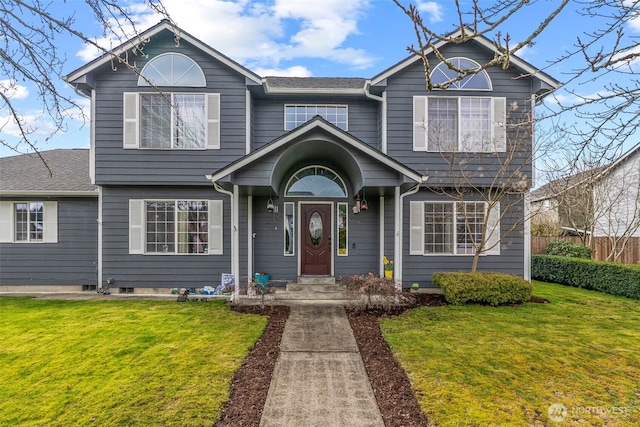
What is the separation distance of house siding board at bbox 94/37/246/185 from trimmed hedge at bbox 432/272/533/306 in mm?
6789

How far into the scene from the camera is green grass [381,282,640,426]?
338cm

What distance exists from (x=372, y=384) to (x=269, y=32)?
10.5 m

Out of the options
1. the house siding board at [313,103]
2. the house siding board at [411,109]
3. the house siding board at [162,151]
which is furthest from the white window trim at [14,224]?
the house siding board at [411,109]

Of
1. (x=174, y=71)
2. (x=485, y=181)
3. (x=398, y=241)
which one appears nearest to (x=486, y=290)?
(x=398, y=241)

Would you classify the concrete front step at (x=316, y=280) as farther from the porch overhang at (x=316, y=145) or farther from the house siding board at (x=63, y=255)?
the house siding board at (x=63, y=255)

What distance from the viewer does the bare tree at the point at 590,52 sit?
2.58m

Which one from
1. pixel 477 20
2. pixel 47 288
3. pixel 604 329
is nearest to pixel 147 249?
pixel 47 288

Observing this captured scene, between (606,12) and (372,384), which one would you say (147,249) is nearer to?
(372,384)

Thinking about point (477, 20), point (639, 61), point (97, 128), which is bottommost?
point (639, 61)

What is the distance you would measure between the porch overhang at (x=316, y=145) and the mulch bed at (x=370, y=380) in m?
3.28

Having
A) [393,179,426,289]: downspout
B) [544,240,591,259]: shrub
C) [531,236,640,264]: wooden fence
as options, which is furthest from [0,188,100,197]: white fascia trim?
[531,236,640,264]: wooden fence

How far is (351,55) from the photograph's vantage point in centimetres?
1259

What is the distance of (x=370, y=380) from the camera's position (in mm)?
4055

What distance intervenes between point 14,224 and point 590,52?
13553 mm
